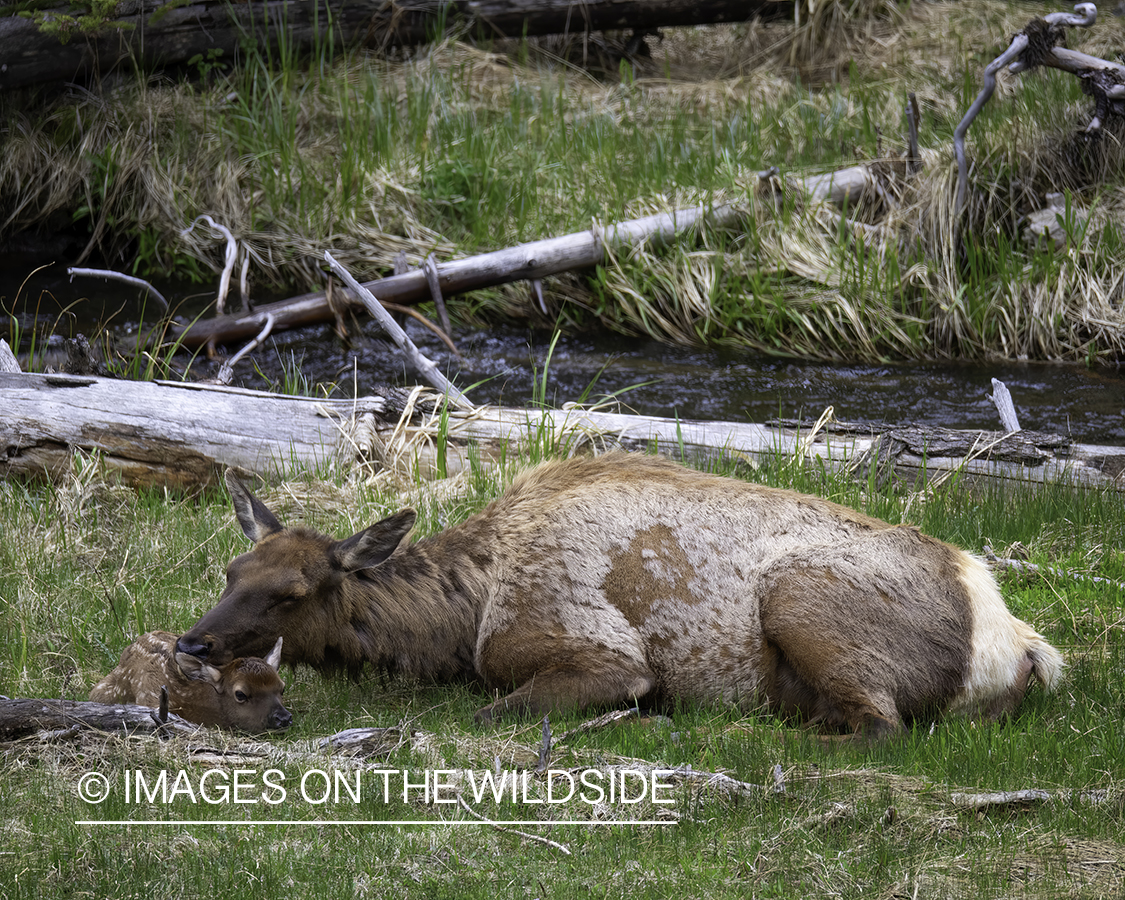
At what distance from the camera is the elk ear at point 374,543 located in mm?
4836

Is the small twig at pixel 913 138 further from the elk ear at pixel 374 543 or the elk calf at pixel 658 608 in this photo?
the elk ear at pixel 374 543

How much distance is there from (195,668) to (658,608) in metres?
1.92

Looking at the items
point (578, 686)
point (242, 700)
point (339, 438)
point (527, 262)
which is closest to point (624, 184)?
point (527, 262)

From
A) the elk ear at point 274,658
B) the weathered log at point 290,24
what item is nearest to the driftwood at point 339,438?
the elk ear at point 274,658

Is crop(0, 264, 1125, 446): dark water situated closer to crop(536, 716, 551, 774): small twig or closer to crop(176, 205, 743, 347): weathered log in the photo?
crop(176, 205, 743, 347): weathered log

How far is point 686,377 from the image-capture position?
35.2ft

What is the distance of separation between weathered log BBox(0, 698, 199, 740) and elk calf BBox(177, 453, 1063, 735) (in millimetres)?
328

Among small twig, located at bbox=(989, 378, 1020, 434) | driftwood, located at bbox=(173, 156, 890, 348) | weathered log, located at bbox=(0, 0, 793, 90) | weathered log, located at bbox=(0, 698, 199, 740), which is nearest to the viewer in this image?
weathered log, located at bbox=(0, 698, 199, 740)

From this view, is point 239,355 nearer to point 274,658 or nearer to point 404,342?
point 404,342

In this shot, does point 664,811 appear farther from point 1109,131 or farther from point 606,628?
point 1109,131

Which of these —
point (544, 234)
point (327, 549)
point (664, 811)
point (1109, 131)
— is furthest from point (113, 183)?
point (664, 811)

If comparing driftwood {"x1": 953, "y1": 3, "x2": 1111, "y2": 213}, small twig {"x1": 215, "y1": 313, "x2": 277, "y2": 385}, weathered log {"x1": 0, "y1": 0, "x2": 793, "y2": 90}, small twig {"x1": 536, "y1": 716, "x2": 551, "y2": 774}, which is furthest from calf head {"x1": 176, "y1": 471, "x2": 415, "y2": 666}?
weathered log {"x1": 0, "y1": 0, "x2": 793, "y2": 90}

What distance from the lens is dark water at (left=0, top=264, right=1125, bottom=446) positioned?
9.68 metres

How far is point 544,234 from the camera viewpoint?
40.4 feet
